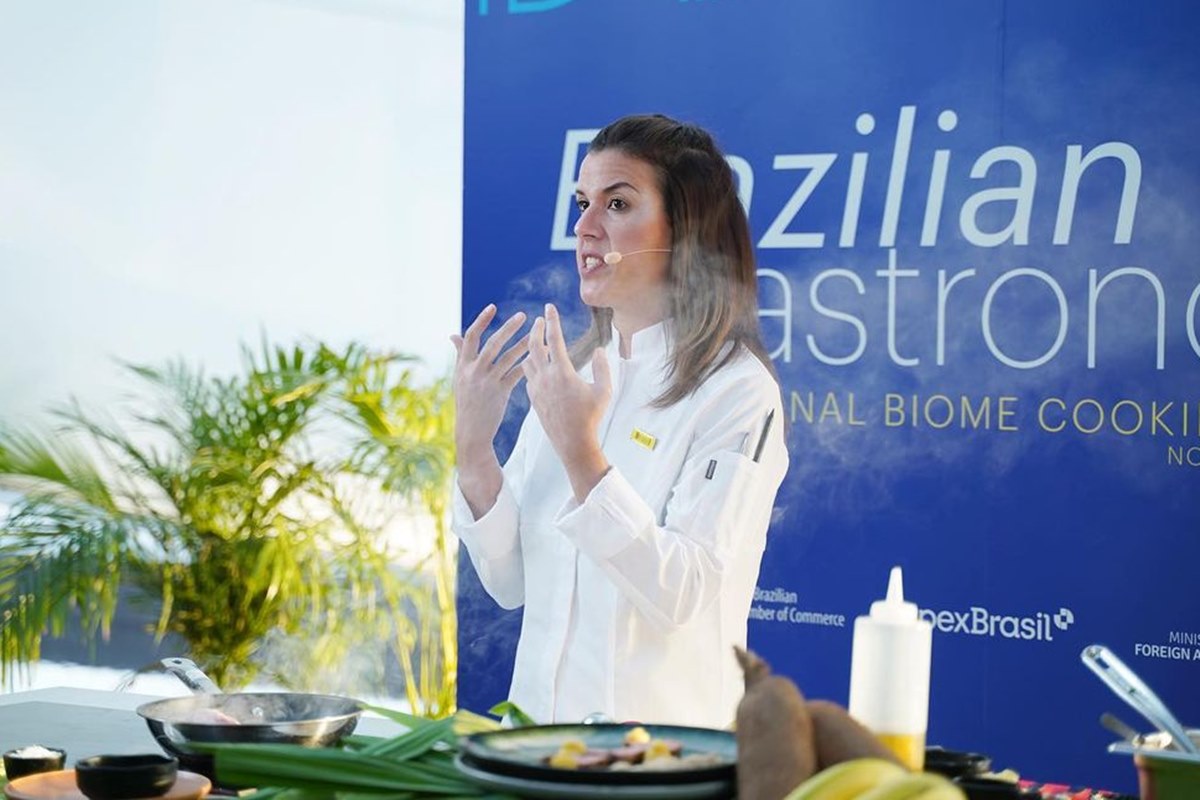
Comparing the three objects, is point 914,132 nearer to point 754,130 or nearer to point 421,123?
point 754,130

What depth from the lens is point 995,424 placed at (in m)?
3.46

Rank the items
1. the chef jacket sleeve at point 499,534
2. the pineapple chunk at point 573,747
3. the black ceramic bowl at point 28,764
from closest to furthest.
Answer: the pineapple chunk at point 573,747 < the black ceramic bowl at point 28,764 < the chef jacket sleeve at point 499,534

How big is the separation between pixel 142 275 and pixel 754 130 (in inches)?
160

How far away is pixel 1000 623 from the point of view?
344 cm

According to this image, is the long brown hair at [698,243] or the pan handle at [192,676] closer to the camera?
the pan handle at [192,676]

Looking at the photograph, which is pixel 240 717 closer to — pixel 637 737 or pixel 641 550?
pixel 637 737

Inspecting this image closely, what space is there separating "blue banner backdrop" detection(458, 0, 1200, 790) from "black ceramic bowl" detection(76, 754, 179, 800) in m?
2.16

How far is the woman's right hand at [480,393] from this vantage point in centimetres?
318

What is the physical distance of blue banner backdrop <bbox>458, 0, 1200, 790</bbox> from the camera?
329cm

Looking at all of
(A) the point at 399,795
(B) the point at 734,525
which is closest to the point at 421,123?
(B) the point at 734,525

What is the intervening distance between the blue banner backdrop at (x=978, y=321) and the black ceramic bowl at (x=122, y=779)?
2.16 m

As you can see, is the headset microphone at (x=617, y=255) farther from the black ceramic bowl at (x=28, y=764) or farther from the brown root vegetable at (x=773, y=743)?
the brown root vegetable at (x=773, y=743)

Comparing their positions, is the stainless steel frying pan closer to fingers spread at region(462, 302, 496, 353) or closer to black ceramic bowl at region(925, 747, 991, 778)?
black ceramic bowl at region(925, 747, 991, 778)

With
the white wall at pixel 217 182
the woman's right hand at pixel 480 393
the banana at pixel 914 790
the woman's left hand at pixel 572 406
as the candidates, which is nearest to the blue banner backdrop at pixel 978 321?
the woman's right hand at pixel 480 393
